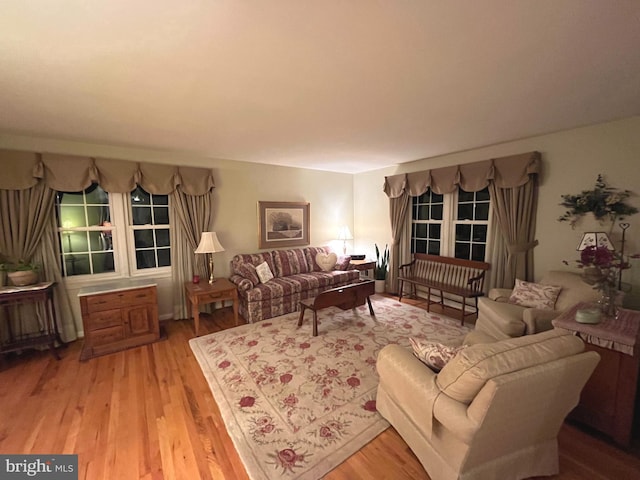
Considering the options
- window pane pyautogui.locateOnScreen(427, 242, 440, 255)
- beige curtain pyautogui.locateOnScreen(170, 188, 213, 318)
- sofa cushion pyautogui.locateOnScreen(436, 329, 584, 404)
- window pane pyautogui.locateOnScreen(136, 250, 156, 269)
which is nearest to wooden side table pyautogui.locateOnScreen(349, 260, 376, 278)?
window pane pyautogui.locateOnScreen(427, 242, 440, 255)

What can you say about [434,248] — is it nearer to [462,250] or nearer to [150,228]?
[462,250]

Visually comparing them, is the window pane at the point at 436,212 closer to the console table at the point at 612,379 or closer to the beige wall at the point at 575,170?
the beige wall at the point at 575,170

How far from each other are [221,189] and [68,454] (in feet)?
11.4

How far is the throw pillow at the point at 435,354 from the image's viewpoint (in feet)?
5.48

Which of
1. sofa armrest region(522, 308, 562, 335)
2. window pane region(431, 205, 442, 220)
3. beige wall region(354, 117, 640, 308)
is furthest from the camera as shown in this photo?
window pane region(431, 205, 442, 220)

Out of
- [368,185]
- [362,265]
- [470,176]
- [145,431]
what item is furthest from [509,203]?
[145,431]

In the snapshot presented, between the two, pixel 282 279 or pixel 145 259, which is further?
pixel 282 279

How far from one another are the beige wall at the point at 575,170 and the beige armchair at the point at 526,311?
0.42m

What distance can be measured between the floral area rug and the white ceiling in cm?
244

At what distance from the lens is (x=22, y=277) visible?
9.55ft

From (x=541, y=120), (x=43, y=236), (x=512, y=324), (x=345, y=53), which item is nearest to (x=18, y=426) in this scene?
(x=43, y=236)

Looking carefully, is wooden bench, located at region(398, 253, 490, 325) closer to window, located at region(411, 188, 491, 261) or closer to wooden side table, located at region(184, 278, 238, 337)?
window, located at region(411, 188, 491, 261)

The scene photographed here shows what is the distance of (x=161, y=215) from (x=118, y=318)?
1557 millimetres

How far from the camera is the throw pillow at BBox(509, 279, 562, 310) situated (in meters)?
2.91
